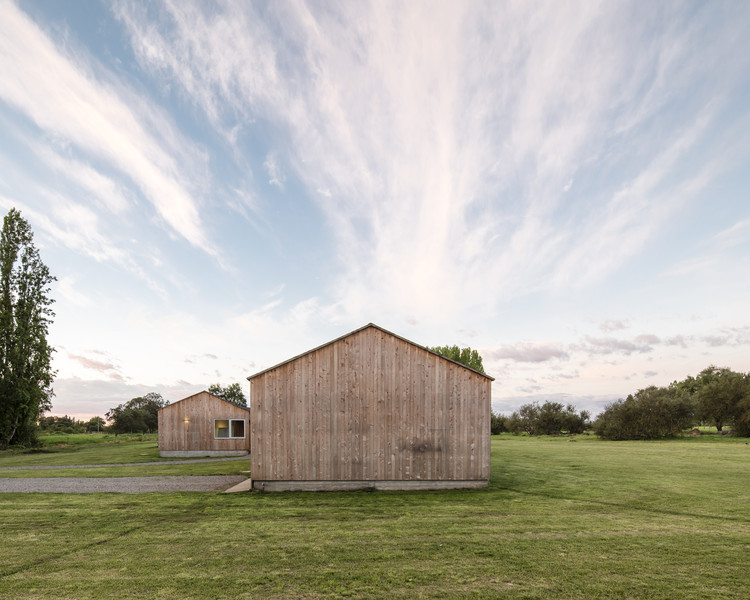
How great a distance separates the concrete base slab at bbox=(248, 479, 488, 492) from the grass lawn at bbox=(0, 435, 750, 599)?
0.53 metres

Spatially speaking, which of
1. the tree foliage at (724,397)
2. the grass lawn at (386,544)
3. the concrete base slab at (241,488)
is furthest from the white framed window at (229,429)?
the tree foliage at (724,397)

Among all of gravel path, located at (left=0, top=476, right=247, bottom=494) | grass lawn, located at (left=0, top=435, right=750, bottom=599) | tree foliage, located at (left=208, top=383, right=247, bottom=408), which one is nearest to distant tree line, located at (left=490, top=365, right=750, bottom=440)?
grass lawn, located at (left=0, top=435, right=750, bottom=599)

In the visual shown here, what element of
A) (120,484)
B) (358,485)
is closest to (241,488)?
→ (358,485)

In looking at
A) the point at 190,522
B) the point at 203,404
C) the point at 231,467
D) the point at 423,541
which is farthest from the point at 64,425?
the point at 423,541

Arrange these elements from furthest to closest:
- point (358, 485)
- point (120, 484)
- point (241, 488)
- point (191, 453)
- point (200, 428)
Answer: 1. point (200, 428)
2. point (191, 453)
3. point (120, 484)
4. point (241, 488)
5. point (358, 485)

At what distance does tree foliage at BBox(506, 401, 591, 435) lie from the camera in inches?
1971

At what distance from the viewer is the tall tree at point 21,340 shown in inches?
1257

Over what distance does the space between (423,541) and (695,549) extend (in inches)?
180

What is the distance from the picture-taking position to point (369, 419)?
12805 millimetres

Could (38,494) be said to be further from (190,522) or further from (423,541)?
(423,541)

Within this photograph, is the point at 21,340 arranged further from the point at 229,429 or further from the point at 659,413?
the point at 659,413

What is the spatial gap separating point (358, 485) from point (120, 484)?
28.7ft

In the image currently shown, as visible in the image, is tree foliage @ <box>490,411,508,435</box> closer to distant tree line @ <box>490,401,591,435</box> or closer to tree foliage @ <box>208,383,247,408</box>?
distant tree line @ <box>490,401,591,435</box>

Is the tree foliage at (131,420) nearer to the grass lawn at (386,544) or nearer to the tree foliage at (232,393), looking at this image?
the tree foliage at (232,393)
